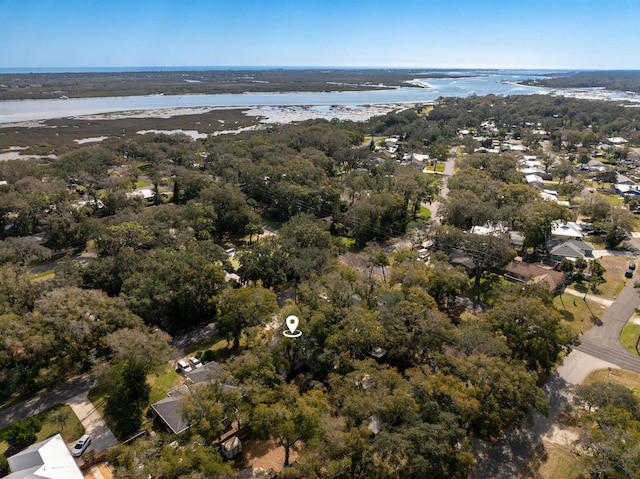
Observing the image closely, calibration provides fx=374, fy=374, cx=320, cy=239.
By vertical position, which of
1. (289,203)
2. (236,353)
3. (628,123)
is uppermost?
(628,123)

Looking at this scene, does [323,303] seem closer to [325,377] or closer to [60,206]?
[325,377]

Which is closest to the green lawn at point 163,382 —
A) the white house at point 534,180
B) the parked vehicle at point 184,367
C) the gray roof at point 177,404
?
the parked vehicle at point 184,367

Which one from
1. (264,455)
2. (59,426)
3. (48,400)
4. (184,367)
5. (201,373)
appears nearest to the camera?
(264,455)

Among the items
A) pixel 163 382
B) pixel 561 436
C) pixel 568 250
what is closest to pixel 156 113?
pixel 163 382

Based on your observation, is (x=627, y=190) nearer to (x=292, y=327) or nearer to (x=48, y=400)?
(x=292, y=327)

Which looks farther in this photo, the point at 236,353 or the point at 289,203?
the point at 289,203

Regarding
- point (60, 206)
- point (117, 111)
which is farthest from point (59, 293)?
point (117, 111)
